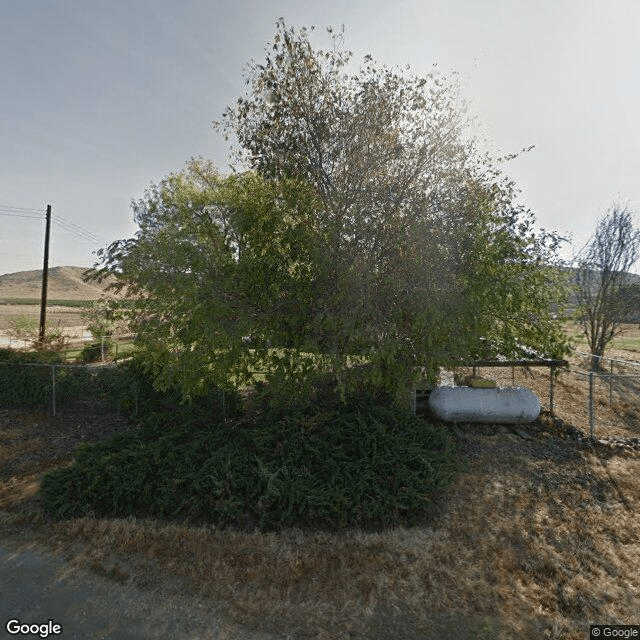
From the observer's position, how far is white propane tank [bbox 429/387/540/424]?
8.83 m

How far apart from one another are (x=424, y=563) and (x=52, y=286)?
123 metres

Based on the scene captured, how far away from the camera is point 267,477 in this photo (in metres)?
5.72

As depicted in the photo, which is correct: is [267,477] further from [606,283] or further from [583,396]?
[606,283]

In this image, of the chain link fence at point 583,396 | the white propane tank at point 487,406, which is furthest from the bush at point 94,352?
the white propane tank at point 487,406

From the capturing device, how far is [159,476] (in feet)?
19.4

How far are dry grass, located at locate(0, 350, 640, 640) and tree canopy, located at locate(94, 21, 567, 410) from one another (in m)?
2.58

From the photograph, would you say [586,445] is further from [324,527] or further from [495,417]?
[324,527]

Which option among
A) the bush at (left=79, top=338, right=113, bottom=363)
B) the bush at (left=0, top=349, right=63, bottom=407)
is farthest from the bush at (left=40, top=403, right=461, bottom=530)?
the bush at (left=79, top=338, right=113, bottom=363)

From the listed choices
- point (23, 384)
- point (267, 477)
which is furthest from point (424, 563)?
point (23, 384)

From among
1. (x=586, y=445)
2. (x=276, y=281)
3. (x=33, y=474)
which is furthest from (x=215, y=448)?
(x=586, y=445)

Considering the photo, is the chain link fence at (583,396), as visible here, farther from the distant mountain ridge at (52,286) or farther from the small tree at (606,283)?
the distant mountain ridge at (52,286)

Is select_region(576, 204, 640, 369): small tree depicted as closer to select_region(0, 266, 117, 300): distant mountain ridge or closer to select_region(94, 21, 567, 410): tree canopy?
select_region(94, 21, 567, 410): tree canopy

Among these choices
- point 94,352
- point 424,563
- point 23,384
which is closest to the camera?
point 424,563

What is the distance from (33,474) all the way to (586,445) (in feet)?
36.7
